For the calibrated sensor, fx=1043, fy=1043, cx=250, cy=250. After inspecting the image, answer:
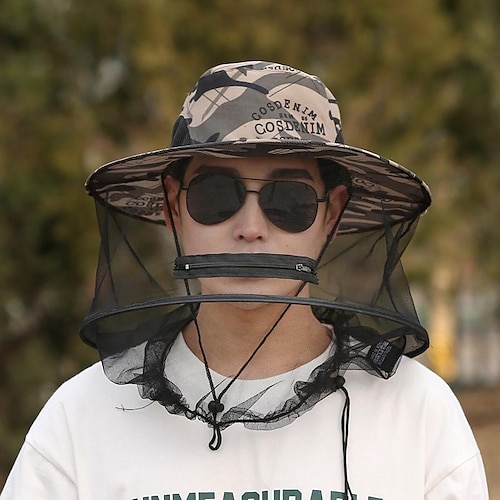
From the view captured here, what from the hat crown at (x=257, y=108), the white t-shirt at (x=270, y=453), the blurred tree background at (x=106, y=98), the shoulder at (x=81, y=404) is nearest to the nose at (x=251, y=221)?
the hat crown at (x=257, y=108)

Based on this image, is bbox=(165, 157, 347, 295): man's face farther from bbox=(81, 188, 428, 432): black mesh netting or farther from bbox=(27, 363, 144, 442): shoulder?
bbox=(27, 363, 144, 442): shoulder

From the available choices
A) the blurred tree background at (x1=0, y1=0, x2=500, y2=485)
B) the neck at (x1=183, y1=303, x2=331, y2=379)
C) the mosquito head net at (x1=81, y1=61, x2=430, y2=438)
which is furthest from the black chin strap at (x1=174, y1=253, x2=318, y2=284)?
the blurred tree background at (x1=0, y1=0, x2=500, y2=485)

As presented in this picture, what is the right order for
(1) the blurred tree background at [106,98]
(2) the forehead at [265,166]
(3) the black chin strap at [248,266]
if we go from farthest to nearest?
1. (1) the blurred tree background at [106,98]
2. (2) the forehead at [265,166]
3. (3) the black chin strap at [248,266]

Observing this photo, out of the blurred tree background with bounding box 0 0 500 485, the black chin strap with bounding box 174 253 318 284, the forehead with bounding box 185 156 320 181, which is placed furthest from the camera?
the blurred tree background with bounding box 0 0 500 485

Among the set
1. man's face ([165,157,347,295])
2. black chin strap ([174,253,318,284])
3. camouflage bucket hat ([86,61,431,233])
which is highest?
camouflage bucket hat ([86,61,431,233])

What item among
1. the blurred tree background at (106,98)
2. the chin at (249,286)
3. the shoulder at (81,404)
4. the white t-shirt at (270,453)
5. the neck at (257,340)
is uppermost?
the blurred tree background at (106,98)

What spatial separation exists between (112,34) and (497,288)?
22.7 ft

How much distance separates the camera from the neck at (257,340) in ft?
7.66

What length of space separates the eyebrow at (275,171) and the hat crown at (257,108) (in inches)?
2.6

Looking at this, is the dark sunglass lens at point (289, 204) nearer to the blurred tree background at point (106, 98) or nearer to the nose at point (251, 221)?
the nose at point (251, 221)

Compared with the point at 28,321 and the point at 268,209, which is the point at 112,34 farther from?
the point at 268,209

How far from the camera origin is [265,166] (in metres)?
2.29

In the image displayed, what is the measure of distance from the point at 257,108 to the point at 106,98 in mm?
6267

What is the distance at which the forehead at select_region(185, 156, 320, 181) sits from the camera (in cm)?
228
